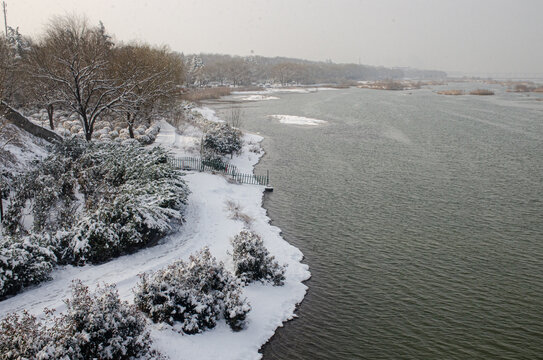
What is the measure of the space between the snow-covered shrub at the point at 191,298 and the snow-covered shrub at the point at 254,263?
2159 mm

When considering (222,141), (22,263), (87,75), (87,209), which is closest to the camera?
(22,263)

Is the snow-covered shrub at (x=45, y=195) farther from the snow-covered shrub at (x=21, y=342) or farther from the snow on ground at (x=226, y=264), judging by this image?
the snow-covered shrub at (x=21, y=342)

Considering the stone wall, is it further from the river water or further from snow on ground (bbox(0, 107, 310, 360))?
the river water

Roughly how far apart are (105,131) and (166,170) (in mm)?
21251

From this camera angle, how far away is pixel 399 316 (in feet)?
48.0

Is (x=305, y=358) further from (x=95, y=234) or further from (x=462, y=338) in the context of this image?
(x=95, y=234)

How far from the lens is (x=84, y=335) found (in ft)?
33.2

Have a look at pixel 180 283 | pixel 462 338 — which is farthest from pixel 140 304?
pixel 462 338

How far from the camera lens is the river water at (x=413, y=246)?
13484mm

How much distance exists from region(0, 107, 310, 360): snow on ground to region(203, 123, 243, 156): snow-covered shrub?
9.93 m

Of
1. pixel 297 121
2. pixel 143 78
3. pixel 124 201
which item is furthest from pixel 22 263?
pixel 297 121

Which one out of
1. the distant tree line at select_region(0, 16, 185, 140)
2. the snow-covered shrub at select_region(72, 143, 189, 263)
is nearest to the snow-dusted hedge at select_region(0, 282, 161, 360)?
the snow-covered shrub at select_region(72, 143, 189, 263)

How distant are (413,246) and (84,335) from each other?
15.7 m

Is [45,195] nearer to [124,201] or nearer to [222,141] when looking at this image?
[124,201]
